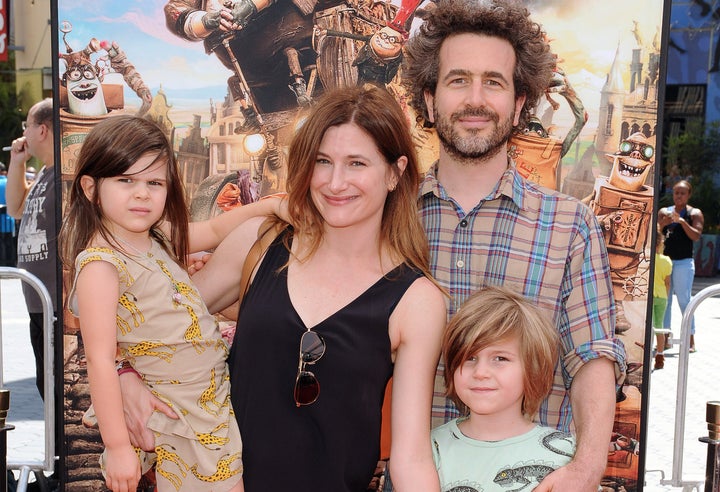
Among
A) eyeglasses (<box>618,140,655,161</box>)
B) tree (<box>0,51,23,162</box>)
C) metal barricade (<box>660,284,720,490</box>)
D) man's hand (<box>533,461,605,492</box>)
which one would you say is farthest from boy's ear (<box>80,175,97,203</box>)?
tree (<box>0,51,23,162</box>)

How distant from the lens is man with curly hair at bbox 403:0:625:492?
2.14 metres

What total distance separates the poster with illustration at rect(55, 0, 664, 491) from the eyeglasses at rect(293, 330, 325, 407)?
1.22m

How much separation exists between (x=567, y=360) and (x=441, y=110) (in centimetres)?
88

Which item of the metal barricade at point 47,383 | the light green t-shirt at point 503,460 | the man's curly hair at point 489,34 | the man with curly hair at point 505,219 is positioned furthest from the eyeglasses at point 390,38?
the metal barricade at point 47,383

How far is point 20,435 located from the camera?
5391 millimetres

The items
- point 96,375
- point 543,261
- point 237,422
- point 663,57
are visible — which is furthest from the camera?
point 663,57

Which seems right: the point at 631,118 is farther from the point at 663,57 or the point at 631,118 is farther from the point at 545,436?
the point at 545,436

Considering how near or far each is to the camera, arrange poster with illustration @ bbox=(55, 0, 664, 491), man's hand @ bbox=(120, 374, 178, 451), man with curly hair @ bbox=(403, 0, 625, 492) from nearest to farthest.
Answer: man's hand @ bbox=(120, 374, 178, 451), man with curly hair @ bbox=(403, 0, 625, 492), poster with illustration @ bbox=(55, 0, 664, 491)

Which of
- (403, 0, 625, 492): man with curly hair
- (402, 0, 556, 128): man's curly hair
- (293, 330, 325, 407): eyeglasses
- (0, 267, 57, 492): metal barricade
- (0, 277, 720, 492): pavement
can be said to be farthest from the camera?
(0, 277, 720, 492): pavement

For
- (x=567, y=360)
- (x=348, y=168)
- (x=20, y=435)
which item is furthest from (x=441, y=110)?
(x=20, y=435)

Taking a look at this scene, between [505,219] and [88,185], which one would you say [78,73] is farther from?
[505,219]

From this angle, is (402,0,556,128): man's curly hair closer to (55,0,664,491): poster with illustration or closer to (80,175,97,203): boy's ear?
(55,0,664,491): poster with illustration

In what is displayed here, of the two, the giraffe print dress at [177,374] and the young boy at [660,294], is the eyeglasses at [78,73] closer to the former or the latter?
the giraffe print dress at [177,374]

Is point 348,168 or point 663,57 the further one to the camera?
point 663,57
